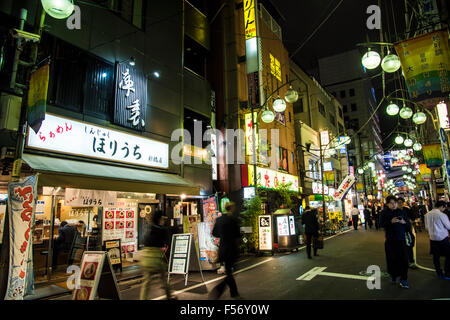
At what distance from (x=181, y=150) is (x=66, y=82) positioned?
19.6 feet

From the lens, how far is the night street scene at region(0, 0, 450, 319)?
20.1 ft

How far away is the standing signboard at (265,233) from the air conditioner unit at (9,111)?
1037 centimetres

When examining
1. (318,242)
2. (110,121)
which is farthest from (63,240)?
(318,242)

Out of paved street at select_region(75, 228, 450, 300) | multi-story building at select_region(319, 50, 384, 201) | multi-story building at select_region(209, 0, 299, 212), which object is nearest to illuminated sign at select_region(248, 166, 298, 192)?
multi-story building at select_region(209, 0, 299, 212)

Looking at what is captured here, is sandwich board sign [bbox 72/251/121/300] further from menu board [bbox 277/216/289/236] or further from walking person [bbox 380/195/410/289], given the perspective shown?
menu board [bbox 277/216/289/236]

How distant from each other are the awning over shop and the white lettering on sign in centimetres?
42

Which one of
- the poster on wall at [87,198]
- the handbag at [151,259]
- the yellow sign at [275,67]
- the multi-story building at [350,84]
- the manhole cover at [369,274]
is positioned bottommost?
the manhole cover at [369,274]

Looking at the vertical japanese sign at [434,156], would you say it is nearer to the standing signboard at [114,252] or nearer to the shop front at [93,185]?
the shop front at [93,185]

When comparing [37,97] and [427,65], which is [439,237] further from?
[37,97]

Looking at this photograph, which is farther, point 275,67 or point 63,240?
point 275,67

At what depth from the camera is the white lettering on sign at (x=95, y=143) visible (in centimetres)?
822

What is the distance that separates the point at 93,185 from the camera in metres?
7.96

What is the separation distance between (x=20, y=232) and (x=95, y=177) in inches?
95.1

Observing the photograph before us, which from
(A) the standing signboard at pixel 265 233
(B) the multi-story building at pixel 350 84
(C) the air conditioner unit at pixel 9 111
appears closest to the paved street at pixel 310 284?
(A) the standing signboard at pixel 265 233
